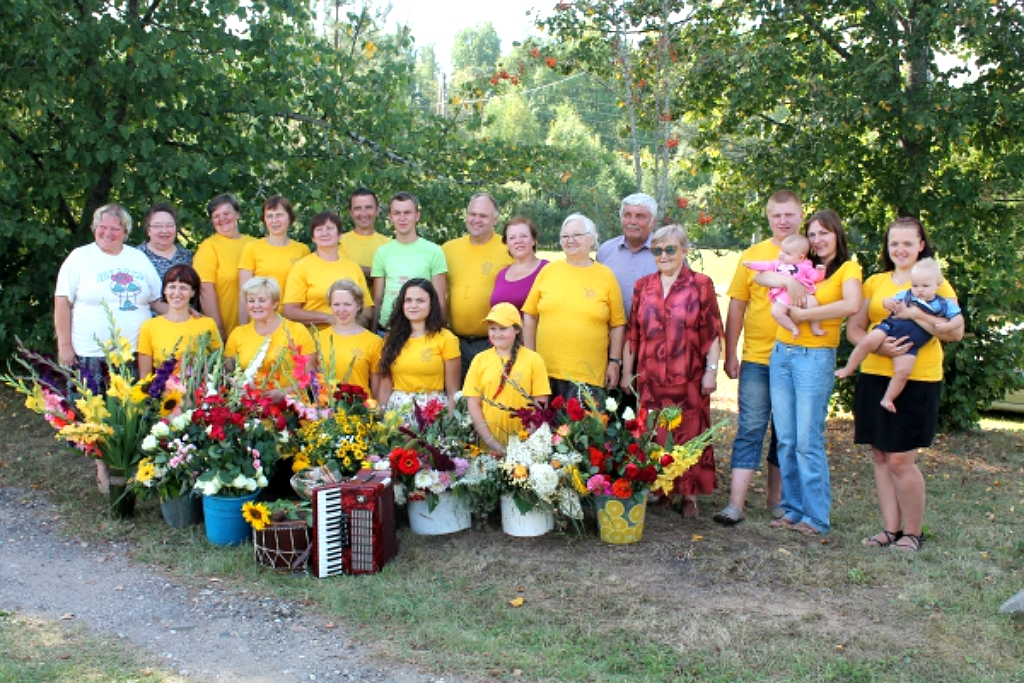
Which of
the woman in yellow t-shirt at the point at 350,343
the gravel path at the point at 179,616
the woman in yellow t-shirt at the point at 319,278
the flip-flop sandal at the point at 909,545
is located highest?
the woman in yellow t-shirt at the point at 319,278

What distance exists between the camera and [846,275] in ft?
17.4

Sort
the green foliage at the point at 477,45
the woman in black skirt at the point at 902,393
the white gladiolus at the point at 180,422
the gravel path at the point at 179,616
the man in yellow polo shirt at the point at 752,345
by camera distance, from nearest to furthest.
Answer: the gravel path at the point at 179,616, the woman in black skirt at the point at 902,393, the white gladiolus at the point at 180,422, the man in yellow polo shirt at the point at 752,345, the green foliage at the point at 477,45

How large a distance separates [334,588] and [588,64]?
505 cm

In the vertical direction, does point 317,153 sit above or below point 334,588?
above

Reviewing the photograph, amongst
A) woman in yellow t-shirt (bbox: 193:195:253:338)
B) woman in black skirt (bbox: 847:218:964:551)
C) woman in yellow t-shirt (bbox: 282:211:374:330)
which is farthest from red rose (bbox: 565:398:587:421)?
woman in yellow t-shirt (bbox: 193:195:253:338)

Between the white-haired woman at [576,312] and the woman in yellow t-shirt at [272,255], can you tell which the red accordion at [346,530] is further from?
the woman in yellow t-shirt at [272,255]

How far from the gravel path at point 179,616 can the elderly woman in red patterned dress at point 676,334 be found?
234 cm

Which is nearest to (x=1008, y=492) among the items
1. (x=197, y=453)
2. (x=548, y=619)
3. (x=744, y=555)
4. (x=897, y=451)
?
(x=897, y=451)

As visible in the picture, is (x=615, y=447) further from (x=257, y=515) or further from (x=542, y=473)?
(x=257, y=515)

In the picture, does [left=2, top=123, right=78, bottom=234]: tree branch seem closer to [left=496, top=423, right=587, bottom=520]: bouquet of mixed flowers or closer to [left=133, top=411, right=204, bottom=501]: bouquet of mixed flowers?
[left=133, top=411, right=204, bottom=501]: bouquet of mixed flowers

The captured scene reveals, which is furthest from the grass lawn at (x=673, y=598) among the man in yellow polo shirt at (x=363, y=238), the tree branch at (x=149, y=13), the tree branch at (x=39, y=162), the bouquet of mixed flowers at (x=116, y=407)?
the tree branch at (x=149, y=13)

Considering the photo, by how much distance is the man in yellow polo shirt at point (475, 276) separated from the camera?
6.32 m

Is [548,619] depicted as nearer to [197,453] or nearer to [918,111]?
[197,453]

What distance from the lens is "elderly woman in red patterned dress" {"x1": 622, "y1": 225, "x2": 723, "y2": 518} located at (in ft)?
18.6
